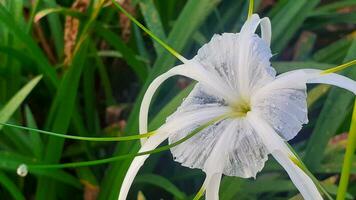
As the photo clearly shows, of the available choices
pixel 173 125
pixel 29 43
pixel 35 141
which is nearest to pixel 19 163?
pixel 35 141

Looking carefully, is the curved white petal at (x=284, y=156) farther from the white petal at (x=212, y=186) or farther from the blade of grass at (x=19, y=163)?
the blade of grass at (x=19, y=163)

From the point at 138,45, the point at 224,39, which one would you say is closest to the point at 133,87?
the point at 138,45

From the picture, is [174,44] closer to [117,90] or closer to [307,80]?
[117,90]

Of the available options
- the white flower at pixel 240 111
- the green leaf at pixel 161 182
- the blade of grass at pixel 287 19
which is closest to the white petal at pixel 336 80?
the white flower at pixel 240 111

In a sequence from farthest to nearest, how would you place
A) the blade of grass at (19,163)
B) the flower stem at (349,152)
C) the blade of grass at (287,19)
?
the blade of grass at (287,19), the blade of grass at (19,163), the flower stem at (349,152)

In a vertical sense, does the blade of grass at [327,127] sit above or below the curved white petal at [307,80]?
above

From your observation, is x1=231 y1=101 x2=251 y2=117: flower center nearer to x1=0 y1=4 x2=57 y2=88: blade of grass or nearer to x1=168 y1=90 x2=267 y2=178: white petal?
x1=168 y1=90 x2=267 y2=178: white petal
